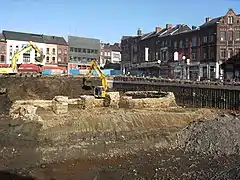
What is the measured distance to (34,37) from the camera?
325 feet

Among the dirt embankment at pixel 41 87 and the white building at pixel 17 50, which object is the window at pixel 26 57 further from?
the dirt embankment at pixel 41 87

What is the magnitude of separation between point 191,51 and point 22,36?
48.8m

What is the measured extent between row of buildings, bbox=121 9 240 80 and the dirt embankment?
23870mm

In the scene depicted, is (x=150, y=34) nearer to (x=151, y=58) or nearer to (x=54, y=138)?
(x=151, y=58)

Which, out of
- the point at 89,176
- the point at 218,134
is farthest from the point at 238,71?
the point at 89,176

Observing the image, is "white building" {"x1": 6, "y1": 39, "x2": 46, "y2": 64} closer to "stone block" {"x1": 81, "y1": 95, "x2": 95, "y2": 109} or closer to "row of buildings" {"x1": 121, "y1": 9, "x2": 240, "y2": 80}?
"row of buildings" {"x1": 121, "y1": 9, "x2": 240, "y2": 80}

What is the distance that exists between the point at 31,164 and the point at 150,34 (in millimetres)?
79941

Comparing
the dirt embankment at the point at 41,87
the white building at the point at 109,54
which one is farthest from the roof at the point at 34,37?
the dirt embankment at the point at 41,87

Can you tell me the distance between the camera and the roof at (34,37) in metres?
93.5

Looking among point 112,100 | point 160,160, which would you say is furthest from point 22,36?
point 160,160

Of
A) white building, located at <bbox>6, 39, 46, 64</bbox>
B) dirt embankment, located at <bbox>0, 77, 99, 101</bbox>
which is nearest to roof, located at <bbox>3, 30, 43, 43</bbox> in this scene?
white building, located at <bbox>6, 39, 46, 64</bbox>

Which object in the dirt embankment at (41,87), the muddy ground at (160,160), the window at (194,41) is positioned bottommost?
the muddy ground at (160,160)

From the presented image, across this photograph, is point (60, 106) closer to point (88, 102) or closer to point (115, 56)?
point (88, 102)

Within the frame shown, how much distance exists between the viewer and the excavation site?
1761 centimetres
